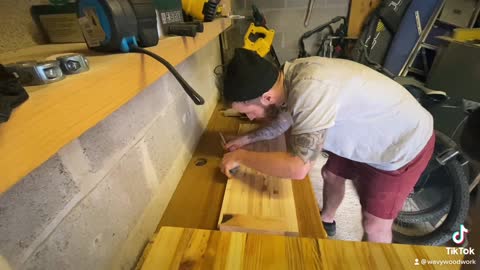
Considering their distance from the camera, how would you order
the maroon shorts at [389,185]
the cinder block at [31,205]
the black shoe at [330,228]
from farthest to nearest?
the black shoe at [330,228], the maroon shorts at [389,185], the cinder block at [31,205]

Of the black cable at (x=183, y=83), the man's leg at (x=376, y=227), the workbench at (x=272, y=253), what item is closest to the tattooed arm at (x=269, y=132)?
the man's leg at (x=376, y=227)

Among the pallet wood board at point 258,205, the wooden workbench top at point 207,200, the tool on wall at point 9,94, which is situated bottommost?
the wooden workbench top at point 207,200

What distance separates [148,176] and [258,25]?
70.6 inches

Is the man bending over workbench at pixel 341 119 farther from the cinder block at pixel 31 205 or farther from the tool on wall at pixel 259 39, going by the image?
the tool on wall at pixel 259 39

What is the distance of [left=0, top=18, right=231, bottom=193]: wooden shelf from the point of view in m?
0.19

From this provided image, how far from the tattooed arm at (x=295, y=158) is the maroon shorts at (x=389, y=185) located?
0.40m

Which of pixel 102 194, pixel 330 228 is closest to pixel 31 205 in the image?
pixel 102 194

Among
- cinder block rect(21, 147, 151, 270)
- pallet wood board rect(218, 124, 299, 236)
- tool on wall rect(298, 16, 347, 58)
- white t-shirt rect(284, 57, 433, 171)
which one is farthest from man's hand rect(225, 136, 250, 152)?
tool on wall rect(298, 16, 347, 58)

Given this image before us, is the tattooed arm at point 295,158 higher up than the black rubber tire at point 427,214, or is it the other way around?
the tattooed arm at point 295,158

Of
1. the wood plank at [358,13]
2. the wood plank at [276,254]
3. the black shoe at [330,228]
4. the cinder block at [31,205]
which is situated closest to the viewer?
the cinder block at [31,205]

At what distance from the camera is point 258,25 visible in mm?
2123

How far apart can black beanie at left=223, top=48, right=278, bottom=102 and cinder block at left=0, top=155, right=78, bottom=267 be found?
1.71 feet

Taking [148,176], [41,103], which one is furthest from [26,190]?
[148,176]

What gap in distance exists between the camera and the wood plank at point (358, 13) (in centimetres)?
240
